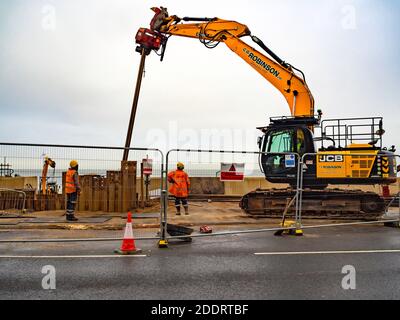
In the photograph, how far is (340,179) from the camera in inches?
461

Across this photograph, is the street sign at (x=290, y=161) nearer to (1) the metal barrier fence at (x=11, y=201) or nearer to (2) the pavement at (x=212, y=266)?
(2) the pavement at (x=212, y=266)

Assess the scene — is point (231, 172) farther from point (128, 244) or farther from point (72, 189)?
point (72, 189)

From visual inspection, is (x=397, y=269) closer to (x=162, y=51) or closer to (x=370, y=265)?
(x=370, y=265)

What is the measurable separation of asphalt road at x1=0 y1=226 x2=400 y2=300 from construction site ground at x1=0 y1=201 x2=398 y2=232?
87.8 inches

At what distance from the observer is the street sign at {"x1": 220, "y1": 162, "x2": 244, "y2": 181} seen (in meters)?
9.65

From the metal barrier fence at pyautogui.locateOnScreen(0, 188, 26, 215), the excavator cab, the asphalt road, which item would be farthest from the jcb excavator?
the metal barrier fence at pyautogui.locateOnScreen(0, 188, 26, 215)

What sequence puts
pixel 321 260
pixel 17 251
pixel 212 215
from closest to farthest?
pixel 321 260 → pixel 17 251 → pixel 212 215

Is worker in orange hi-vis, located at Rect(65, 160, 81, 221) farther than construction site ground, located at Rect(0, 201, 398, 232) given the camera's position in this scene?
Yes

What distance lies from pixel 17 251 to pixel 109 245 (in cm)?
182

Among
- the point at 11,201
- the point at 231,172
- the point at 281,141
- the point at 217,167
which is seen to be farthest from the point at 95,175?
the point at 281,141

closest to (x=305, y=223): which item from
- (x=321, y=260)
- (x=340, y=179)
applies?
(x=340, y=179)

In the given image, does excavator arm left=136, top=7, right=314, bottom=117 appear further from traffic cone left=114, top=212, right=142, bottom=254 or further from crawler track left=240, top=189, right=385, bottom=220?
traffic cone left=114, top=212, right=142, bottom=254
